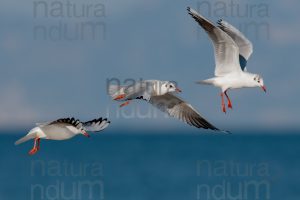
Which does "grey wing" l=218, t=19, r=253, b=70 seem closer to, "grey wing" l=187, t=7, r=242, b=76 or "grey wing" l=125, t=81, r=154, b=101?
"grey wing" l=187, t=7, r=242, b=76

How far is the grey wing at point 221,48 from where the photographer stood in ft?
48.3

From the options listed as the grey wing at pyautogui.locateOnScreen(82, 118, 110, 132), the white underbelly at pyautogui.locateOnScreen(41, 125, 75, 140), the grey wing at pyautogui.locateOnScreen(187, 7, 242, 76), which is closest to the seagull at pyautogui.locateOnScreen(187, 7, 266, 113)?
the grey wing at pyautogui.locateOnScreen(187, 7, 242, 76)

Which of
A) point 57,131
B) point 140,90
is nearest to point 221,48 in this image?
point 140,90

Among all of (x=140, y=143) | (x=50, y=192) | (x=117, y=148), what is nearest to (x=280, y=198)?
(x=50, y=192)

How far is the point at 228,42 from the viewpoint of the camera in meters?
15.2

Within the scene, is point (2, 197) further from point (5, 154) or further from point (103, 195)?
point (5, 154)

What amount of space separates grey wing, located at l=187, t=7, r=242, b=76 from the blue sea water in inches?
311

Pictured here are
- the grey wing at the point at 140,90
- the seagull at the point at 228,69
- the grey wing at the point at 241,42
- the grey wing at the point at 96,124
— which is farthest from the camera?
the grey wing at the point at 241,42

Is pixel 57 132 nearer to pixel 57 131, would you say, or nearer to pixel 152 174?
pixel 57 131

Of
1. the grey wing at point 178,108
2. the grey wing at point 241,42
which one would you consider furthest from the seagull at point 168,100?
the grey wing at point 241,42

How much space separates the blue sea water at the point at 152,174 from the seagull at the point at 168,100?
8.10m

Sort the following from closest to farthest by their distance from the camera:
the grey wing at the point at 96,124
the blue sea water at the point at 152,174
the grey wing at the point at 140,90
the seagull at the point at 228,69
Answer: the grey wing at the point at 140,90 → the grey wing at the point at 96,124 → the seagull at the point at 228,69 → the blue sea water at the point at 152,174

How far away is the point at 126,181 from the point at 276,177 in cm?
619

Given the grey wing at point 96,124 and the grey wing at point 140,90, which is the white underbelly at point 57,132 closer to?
the grey wing at point 96,124
